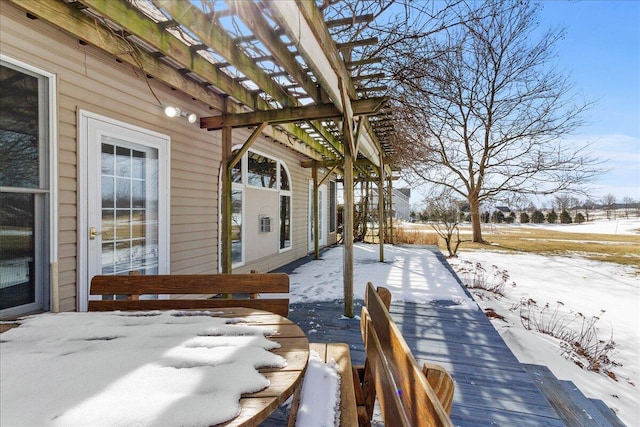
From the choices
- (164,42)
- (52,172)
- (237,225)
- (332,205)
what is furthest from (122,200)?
(332,205)

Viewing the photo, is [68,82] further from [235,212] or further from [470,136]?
[470,136]

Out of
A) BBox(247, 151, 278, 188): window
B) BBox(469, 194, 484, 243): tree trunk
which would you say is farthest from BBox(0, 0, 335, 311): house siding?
BBox(469, 194, 484, 243): tree trunk

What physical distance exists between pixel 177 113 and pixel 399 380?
11.7 feet

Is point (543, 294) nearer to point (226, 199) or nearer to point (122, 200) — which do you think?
point (226, 199)

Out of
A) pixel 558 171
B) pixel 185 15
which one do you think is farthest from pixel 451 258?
pixel 185 15

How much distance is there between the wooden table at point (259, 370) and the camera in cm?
87

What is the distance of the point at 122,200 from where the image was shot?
3.13 m

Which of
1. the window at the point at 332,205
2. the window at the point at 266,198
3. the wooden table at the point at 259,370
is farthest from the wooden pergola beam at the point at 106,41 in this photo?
the window at the point at 332,205

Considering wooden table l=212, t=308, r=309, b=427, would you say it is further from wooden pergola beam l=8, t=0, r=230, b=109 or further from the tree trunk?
the tree trunk

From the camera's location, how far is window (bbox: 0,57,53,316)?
86.2 inches

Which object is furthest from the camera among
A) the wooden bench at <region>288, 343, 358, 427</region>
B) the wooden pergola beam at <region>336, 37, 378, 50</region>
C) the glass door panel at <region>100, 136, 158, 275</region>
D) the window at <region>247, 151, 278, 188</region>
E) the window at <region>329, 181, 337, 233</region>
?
the window at <region>329, 181, 337, 233</region>

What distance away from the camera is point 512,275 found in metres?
8.98

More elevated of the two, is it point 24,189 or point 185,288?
point 24,189

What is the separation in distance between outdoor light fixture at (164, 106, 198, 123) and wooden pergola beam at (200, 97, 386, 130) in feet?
0.95
